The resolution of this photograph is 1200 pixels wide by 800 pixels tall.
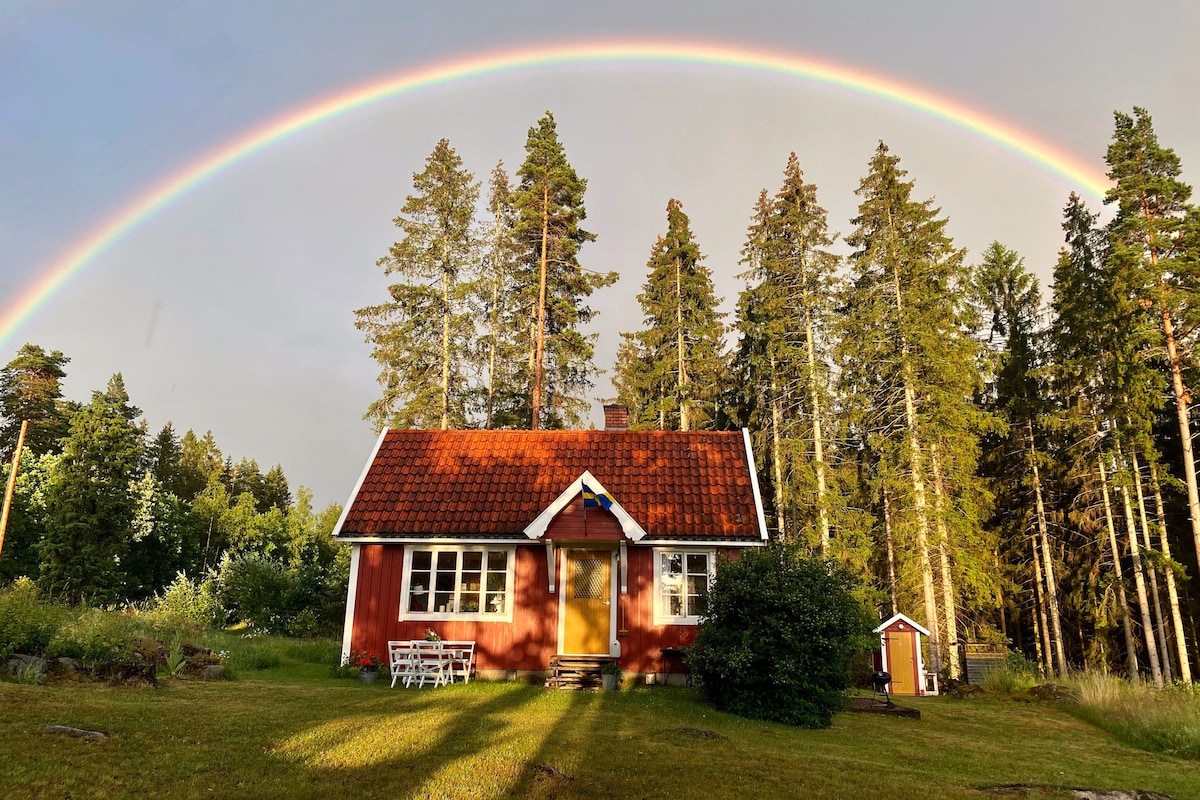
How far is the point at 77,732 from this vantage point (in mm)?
7160

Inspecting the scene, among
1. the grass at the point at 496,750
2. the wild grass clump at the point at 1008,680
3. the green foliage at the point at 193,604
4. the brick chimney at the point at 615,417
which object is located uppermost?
the brick chimney at the point at 615,417

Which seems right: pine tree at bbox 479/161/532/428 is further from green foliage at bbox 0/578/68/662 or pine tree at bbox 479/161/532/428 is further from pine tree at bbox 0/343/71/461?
pine tree at bbox 0/343/71/461

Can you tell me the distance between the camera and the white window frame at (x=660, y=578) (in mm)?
15266

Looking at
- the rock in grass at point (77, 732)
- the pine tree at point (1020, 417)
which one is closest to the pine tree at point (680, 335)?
the pine tree at point (1020, 417)

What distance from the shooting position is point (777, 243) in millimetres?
26469

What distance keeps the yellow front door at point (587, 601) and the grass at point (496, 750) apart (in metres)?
2.45

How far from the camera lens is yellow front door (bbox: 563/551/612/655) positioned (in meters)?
15.3

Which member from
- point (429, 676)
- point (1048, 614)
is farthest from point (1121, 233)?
point (429, 676)

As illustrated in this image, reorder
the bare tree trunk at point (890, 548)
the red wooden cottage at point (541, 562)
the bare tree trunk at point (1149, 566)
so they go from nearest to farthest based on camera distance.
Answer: the red wooden cottage at point (541, 562) → the bare tree trunk at point (1149, 566) → the bare tree trunk at point (890, 548)

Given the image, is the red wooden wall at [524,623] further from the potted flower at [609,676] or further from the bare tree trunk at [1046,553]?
the bare tree trunk at [1046,553]

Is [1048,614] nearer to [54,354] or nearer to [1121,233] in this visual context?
[1121,233]

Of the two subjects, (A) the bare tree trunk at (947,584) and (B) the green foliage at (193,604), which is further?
(B) the green foliage at (193,604)

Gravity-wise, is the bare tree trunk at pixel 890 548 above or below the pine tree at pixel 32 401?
below

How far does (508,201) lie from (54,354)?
35.6m
